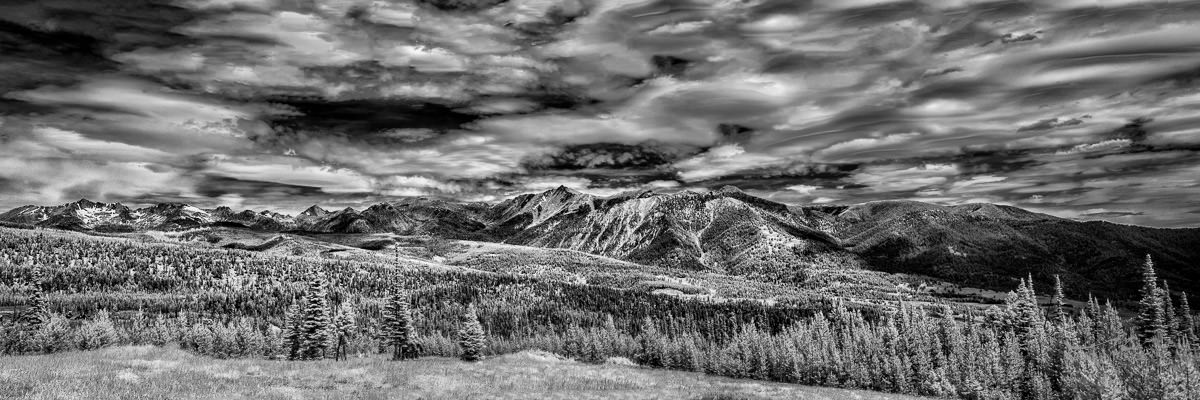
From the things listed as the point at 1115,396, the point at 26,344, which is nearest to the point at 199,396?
the point at 1115,396

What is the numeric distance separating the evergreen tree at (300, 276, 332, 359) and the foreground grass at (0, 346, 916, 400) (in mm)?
38960

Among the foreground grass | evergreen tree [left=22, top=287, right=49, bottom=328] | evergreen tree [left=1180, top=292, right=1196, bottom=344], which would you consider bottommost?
evergreen tree [left=1180, top=292, right=1196, bottom=344]

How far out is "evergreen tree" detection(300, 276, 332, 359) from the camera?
88.2 metres

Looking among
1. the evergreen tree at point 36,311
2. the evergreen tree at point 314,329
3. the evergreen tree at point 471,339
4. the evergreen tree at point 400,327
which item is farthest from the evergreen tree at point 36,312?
the evergreen tree at point 471,339

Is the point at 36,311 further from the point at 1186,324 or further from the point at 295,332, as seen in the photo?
the point at 1186,324

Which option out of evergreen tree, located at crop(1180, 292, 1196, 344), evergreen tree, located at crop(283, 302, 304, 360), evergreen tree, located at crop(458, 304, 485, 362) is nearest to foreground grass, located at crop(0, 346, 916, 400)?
evergreen tree, located at crop(458, 304, 485, 362)

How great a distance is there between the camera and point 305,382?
34.0m

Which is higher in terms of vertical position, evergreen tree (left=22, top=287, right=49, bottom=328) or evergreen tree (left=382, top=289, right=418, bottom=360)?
evergreen tree (left=22, top=287, right=49, bottom=328)

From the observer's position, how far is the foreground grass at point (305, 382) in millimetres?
25781

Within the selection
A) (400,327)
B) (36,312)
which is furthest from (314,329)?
(36,312)

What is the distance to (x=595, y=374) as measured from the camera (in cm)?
5181

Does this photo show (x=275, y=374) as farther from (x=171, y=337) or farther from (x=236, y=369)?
(x=171, y=337)

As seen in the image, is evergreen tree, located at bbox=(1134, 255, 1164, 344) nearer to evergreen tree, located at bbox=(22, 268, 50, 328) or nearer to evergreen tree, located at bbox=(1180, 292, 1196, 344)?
evergreen tree, located at bbox=(1180, 292, 1196, 344)

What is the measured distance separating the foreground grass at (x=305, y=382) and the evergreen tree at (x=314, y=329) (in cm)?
3896
